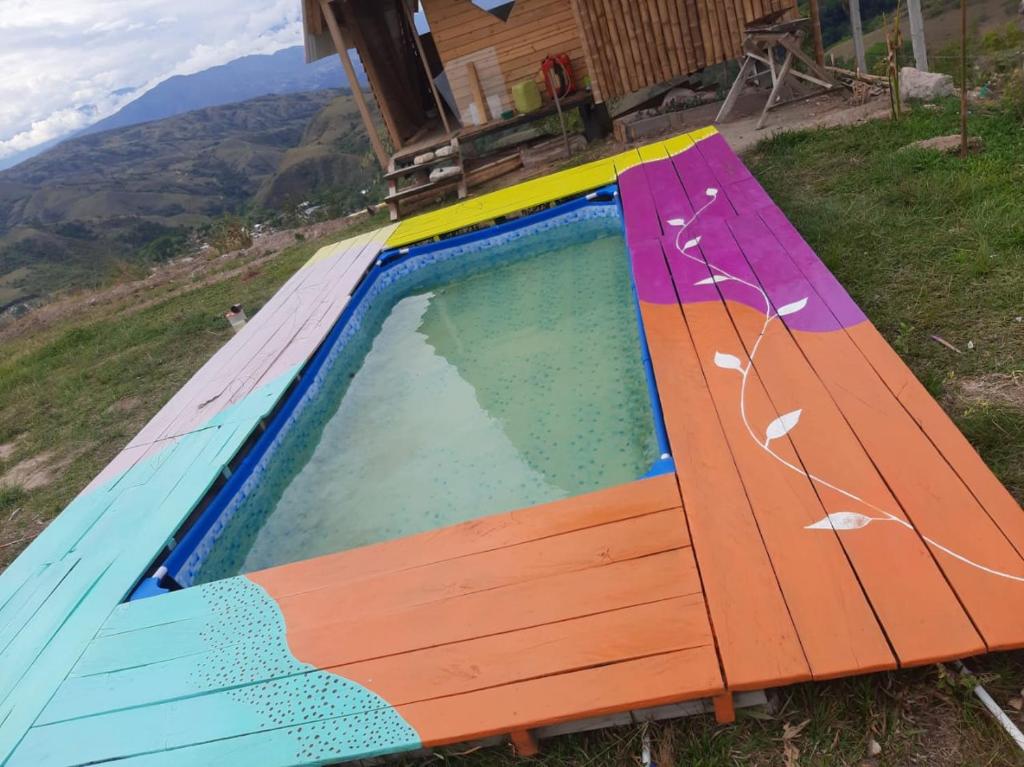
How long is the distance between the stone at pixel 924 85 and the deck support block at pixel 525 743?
690cm

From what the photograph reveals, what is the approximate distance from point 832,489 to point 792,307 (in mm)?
1463

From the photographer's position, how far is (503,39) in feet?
32.2

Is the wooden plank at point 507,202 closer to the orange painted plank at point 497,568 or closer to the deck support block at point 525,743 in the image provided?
the orange painted plank at point 497,568

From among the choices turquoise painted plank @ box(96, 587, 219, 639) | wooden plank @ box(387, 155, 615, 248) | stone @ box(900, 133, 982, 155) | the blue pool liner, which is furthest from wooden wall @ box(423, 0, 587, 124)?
turquoise painted plank @ box(96, 587, 219, 639)

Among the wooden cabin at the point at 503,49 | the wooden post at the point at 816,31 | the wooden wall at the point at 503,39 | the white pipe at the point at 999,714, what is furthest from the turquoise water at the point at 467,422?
the wooden wall at the point at 503,39

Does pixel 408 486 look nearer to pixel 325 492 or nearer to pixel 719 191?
pixel 325 492

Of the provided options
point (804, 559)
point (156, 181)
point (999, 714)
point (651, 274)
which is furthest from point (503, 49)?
point (156, 181)

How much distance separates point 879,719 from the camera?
75.2 inches

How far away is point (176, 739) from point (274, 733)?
0.39m

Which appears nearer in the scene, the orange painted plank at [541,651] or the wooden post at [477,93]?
the orange painted plank at [541,651]

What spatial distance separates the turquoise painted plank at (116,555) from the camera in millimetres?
2791

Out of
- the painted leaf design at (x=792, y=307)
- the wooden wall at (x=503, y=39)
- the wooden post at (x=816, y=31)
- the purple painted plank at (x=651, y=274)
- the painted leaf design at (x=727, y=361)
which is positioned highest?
the wooden wall at (x=503, y=39)

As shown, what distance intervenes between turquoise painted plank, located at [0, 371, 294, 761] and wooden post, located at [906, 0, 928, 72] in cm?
659

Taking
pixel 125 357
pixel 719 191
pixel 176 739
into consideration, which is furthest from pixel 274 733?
pixel 125 357
